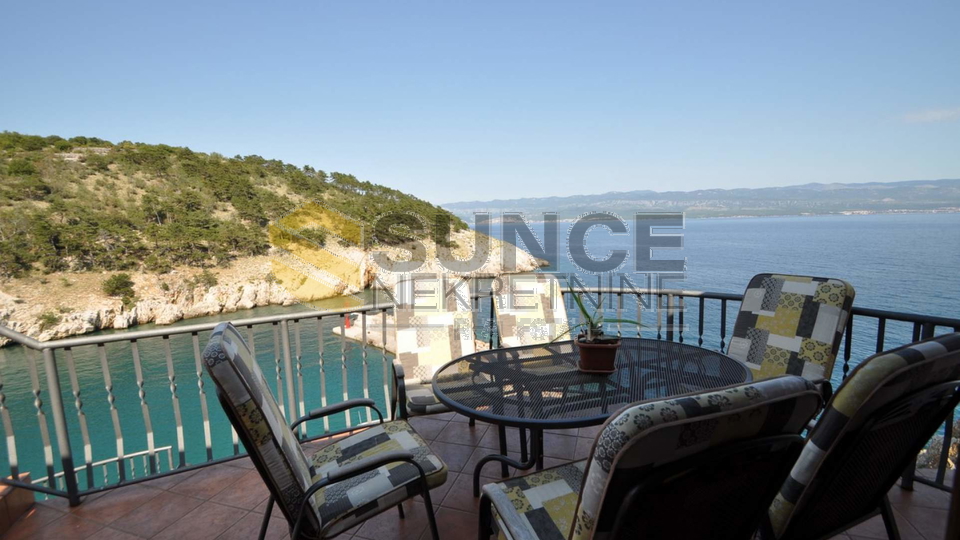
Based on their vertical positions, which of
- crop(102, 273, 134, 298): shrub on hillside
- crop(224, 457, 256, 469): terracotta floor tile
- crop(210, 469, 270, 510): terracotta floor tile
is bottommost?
crop(102, 273, 134, 298): shrub on hillside

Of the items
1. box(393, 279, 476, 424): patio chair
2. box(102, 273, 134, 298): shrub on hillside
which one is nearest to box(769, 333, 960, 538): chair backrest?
box(393, 279, 476, 424): patio chair

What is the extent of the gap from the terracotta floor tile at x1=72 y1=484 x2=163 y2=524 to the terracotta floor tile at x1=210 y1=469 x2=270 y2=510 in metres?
0.38

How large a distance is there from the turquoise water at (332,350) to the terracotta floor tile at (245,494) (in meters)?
0.81

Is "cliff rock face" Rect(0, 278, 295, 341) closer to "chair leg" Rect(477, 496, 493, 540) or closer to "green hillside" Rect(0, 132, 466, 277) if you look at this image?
"green hillside" Rect(0, 132, 466, 277)

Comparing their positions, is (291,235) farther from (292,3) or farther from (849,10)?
(849,10)

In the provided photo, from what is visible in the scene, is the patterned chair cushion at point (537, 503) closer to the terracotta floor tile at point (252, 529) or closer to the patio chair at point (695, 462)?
the patio chair at point (695, 462)

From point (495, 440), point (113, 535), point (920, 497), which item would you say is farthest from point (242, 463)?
point (920, 497)

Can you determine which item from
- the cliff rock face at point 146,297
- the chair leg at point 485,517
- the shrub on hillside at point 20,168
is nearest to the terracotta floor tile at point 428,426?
the chair leg at point 485,517

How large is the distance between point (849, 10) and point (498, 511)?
2836cm

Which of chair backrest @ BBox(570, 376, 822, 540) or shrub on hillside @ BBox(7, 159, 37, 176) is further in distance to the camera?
shrub on hillside @ BBox(7, 159, 37, 176)

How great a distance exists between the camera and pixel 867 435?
3.70 ft

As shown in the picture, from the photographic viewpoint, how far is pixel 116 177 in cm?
2712

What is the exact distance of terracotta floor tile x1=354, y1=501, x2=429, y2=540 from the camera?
1.97 metres

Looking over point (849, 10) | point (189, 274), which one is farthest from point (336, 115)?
point (849, 10)
